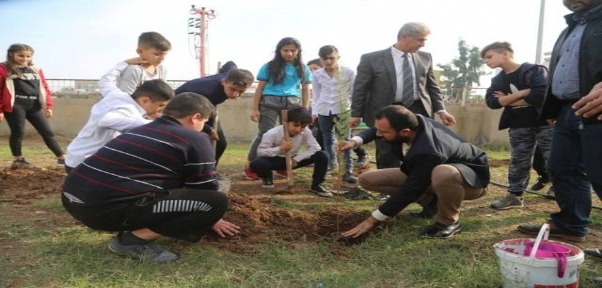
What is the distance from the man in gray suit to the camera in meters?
4.24

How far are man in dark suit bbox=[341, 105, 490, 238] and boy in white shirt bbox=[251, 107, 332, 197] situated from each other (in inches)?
60.3

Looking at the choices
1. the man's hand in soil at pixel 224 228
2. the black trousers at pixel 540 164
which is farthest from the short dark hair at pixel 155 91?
the black trousers at pixel 540 164

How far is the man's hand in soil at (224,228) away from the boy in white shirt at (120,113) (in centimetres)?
84

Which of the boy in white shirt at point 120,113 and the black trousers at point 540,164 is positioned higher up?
the boy in white shirt at point 120,113

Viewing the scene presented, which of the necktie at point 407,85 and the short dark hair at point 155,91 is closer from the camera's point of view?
the short dark hair at point 155,91

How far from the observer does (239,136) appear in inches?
448

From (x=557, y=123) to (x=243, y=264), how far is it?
2.21 meters

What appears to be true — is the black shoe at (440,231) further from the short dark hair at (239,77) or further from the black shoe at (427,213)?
the short dark hair at (239,77)

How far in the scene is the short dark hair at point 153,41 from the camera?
3.91 m

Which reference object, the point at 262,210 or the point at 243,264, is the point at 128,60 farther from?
the point at 243,264

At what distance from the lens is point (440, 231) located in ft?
10.7

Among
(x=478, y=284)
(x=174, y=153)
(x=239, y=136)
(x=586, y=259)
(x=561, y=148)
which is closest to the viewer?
(x=478, y=284)

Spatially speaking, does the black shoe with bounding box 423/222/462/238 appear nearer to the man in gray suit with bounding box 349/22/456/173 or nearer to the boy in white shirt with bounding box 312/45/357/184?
the man in gray suit with bounding box 349/22/456/173

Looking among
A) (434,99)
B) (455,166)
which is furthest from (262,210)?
(434,99)
